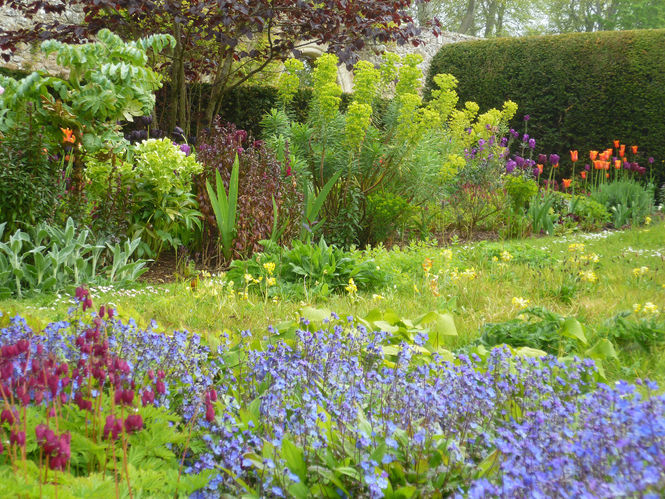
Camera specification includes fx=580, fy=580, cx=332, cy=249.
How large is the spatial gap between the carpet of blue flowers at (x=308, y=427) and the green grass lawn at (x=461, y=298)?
2.64ft

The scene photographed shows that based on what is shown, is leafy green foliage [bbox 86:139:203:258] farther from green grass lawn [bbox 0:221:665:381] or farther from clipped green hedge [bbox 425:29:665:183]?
clipped green hedge [bbox 425:29:665:183]

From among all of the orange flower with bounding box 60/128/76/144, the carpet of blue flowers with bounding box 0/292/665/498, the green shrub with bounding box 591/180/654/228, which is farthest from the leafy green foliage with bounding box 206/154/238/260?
the green shrub with bounding box 591/180/654/228

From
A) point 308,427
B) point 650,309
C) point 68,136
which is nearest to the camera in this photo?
point 308,427

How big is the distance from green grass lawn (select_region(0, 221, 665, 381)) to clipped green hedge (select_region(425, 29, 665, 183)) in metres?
6.35

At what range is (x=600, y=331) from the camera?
298 centimetres

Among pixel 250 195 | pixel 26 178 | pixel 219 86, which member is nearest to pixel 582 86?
pixel 219 86

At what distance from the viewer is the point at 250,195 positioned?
5488mm

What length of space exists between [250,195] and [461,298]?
7.77 feet

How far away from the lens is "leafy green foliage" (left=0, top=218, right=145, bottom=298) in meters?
Result: 4.18

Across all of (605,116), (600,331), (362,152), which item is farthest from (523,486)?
(605,116)

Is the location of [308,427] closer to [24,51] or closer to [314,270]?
[314,270]

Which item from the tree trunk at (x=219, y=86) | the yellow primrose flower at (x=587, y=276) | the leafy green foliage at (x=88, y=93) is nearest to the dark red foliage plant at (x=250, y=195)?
the leafy green foliage at (x=88, y=93)

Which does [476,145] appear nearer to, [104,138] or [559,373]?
[104,138]

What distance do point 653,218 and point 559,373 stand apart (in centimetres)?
764
